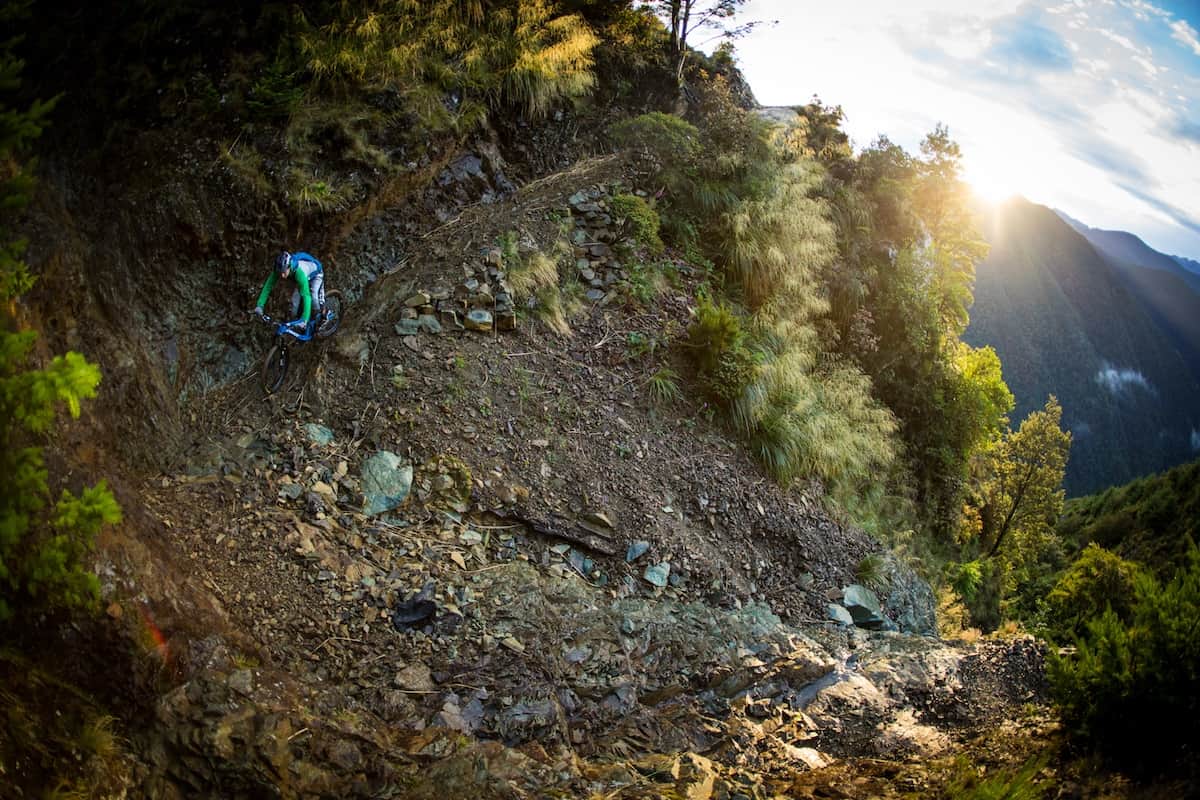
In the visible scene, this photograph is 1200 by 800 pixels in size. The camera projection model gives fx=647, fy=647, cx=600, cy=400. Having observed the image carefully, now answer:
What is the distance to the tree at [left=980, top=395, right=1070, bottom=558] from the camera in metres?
21.1

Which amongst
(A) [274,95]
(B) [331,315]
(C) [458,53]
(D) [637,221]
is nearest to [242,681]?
(B) [331,315]

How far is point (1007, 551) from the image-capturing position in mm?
20219

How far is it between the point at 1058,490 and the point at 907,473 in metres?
15.2

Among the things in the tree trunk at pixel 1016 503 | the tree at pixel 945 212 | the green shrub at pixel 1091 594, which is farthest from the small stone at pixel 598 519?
the tree trunk at pixel 1016 503

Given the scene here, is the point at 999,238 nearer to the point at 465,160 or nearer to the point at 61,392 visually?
→ the point at 465,160

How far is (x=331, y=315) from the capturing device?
7.21m

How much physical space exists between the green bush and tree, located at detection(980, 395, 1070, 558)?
19.1m

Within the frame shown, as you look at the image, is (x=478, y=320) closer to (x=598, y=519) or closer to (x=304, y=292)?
(x=304, y=292)

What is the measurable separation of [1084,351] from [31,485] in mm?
56345

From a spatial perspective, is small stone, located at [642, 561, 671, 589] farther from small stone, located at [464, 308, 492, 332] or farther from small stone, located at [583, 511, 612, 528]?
small stone, located at [464, 308, 492, 332]

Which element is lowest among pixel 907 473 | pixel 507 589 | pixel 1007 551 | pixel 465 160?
pixel 1007 551

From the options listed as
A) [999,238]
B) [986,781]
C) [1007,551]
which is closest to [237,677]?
[986,781]

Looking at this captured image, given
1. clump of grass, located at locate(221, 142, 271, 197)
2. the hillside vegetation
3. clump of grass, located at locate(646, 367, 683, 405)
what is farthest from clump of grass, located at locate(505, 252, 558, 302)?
clump of grass, located at locate(221, 142, 271, 197)

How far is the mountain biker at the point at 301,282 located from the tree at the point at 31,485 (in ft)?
9.89
